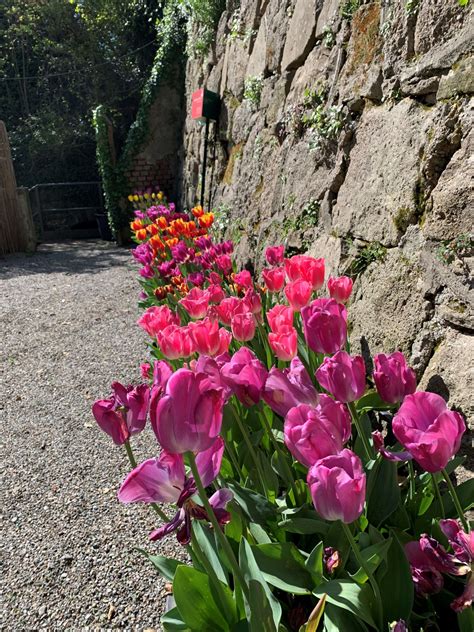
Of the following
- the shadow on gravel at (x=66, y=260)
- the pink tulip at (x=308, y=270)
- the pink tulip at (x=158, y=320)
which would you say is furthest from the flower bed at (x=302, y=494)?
the shadow on gravel at (x=66, y=260)

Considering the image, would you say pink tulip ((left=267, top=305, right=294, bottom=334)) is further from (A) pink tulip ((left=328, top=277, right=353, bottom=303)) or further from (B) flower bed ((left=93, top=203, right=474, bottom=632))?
(A) pink tulip ((left=328, top=277, right=353, bottom=303))

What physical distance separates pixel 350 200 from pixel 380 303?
62 cm

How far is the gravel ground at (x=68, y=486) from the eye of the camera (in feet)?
5.53

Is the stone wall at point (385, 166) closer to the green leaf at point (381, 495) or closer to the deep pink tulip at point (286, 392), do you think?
the green leaf at point (381, 495)

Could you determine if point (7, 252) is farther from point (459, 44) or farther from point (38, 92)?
point (459, 44)

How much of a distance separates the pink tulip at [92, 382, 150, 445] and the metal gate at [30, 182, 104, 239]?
1092 cm

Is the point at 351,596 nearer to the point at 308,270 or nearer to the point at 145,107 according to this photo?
the point at 308,270

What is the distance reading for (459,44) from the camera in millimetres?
1589

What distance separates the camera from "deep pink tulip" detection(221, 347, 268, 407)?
1.06 m

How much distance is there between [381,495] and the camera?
1226mm

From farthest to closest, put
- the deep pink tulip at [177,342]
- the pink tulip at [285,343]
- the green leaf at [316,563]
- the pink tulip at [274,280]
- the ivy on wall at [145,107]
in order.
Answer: the ivy on wall at [145,107] < the pink tulip at [274,280] < the deep pink tulip at [177,342] < the pink tulip at [285,343] < the green leaf at [316,563]

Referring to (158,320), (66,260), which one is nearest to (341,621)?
(158,320)

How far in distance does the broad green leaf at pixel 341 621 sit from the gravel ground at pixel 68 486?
2.64ft

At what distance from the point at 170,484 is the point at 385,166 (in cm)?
154
